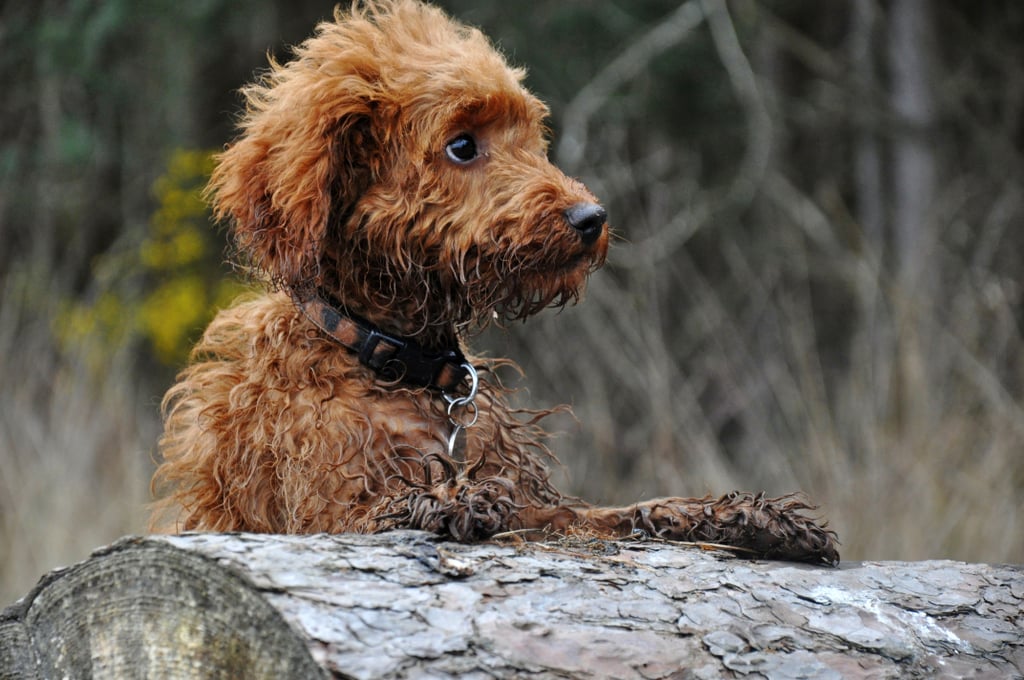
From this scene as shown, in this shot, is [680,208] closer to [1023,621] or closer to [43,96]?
[43,96]

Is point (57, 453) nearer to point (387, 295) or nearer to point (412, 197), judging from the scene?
point (387, 295)

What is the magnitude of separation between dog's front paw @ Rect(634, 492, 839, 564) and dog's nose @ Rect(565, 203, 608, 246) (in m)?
0.97

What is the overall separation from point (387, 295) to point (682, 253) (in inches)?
319

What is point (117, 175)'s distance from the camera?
1417 cm

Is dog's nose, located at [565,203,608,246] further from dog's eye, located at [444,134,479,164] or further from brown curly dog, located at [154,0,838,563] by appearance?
dog's eye, located at [444,134,479,164]

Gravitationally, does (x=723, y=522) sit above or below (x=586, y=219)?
below

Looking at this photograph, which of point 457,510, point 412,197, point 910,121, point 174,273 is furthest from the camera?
point 174,273

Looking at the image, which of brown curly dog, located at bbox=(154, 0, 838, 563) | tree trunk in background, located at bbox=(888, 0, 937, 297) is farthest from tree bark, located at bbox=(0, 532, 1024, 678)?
tree trunk in background, located at bbox=(888, 0, 937, 297)

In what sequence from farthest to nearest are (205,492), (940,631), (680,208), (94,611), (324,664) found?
(680,208)
(205,492)
(940,631)
(94,611)
(324,664)

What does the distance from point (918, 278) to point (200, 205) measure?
7.56 m

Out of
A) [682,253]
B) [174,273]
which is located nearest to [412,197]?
[682,253]

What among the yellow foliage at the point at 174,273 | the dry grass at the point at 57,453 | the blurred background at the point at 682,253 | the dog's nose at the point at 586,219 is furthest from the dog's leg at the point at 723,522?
the yellow foliage at the point at 174,273

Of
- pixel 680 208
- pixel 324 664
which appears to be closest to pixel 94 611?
pixel 324 664

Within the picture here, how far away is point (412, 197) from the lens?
3.91 metres
